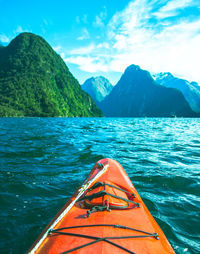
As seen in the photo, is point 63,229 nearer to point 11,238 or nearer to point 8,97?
point 11,238

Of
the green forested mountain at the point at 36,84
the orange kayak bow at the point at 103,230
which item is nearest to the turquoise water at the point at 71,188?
the orange kayak bow at the point at 103,230

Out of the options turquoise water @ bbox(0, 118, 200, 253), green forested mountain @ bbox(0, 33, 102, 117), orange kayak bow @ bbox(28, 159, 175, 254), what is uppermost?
green forested mountain @ bbox(0, 33, 102, 117)

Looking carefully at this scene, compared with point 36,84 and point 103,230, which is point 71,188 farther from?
point 36,84

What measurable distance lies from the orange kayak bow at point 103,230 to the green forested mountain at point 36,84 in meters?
82.0

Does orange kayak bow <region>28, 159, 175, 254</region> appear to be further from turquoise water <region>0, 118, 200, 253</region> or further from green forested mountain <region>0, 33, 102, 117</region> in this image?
green forested mountain <region>0, 33, 102, 117</region>

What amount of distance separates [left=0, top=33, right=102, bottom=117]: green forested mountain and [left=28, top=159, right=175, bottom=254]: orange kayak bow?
82.0 metres

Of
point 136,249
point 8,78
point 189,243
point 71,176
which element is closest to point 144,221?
point 136,249

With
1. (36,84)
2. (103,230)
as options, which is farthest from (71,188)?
(36,84)

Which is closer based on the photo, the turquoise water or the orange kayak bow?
the orange kayak bow

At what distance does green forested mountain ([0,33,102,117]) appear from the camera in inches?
4060

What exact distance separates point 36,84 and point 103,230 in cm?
13625

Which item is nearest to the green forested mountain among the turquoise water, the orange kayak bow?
the turquoise water

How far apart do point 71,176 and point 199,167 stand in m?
5.47

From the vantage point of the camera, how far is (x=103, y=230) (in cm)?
225
